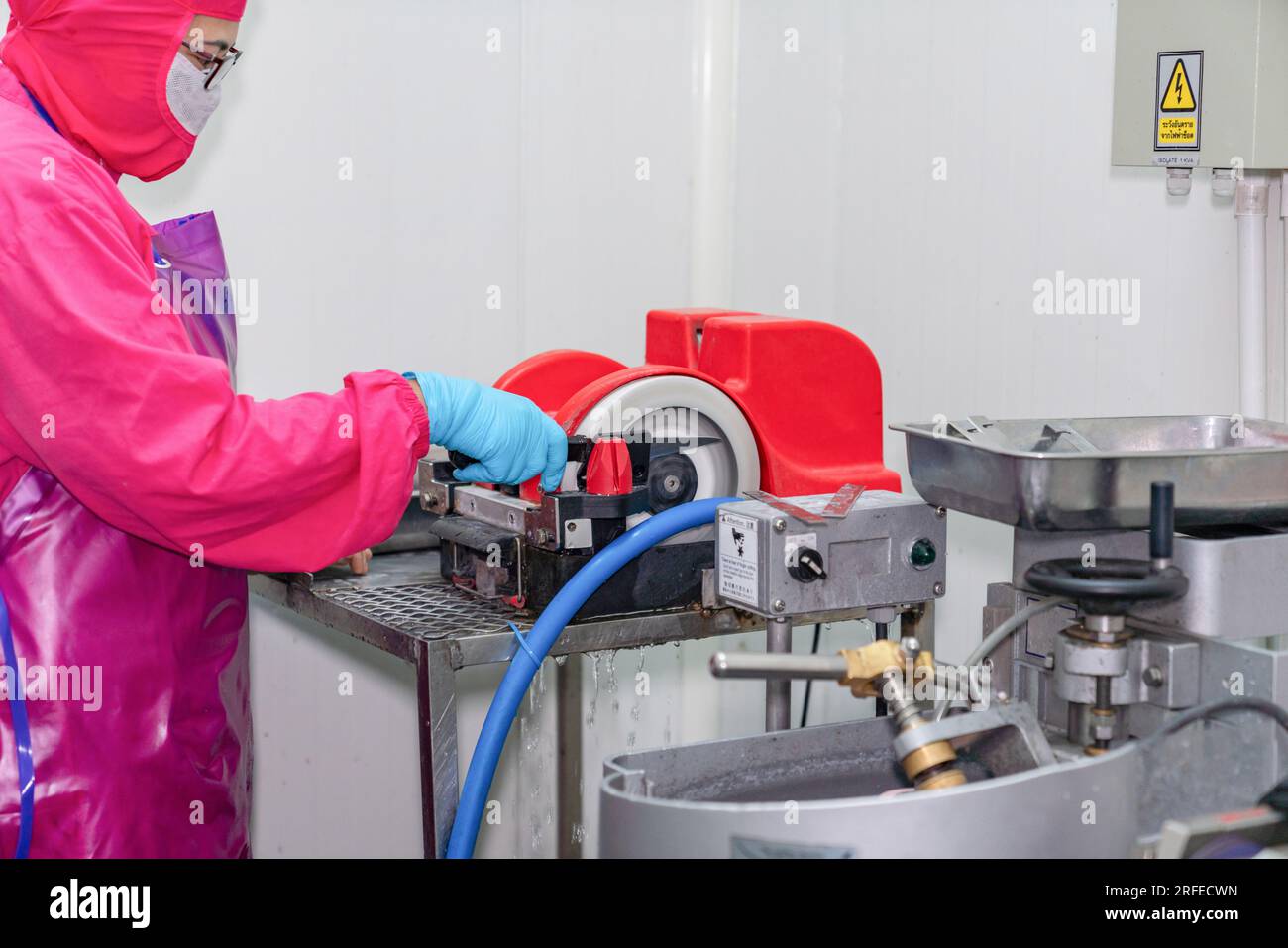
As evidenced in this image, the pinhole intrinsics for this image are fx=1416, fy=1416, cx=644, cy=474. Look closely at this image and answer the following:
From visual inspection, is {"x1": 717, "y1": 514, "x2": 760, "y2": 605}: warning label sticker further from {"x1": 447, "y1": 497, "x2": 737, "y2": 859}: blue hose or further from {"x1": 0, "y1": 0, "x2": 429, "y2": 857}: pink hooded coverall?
{"x1": 0, "y1": 0, "x2": 429, "y2": 857}: pink hooded coverall

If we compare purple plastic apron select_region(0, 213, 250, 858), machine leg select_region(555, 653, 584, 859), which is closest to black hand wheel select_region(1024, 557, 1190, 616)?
purple plastic apron select_region(0, 213, 250, 858)

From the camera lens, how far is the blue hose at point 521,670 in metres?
1.50

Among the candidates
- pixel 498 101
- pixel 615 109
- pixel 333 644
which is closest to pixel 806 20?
pixel 615 109

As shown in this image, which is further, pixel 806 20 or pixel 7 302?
pixel 806 20

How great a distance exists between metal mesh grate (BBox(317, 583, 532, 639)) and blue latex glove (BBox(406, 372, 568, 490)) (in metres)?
0.16

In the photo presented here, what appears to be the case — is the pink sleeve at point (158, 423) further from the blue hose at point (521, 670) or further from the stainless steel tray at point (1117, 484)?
the stainless steel tray at point (1117, 484)

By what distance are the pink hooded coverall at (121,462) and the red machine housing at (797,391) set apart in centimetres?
42

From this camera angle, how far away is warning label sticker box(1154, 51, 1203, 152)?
5.75 ft

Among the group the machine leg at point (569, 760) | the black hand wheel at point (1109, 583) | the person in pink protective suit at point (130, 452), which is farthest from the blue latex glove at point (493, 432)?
the machine leg at point (569, 760)

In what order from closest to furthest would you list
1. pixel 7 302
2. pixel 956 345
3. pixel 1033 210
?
1. pixel 7 302
2. pixel 1033 210
3. pixel 956 345

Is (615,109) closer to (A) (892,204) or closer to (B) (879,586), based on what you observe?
(A) (892,204)

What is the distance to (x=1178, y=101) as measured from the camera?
178cm

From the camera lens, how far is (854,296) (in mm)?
2480
